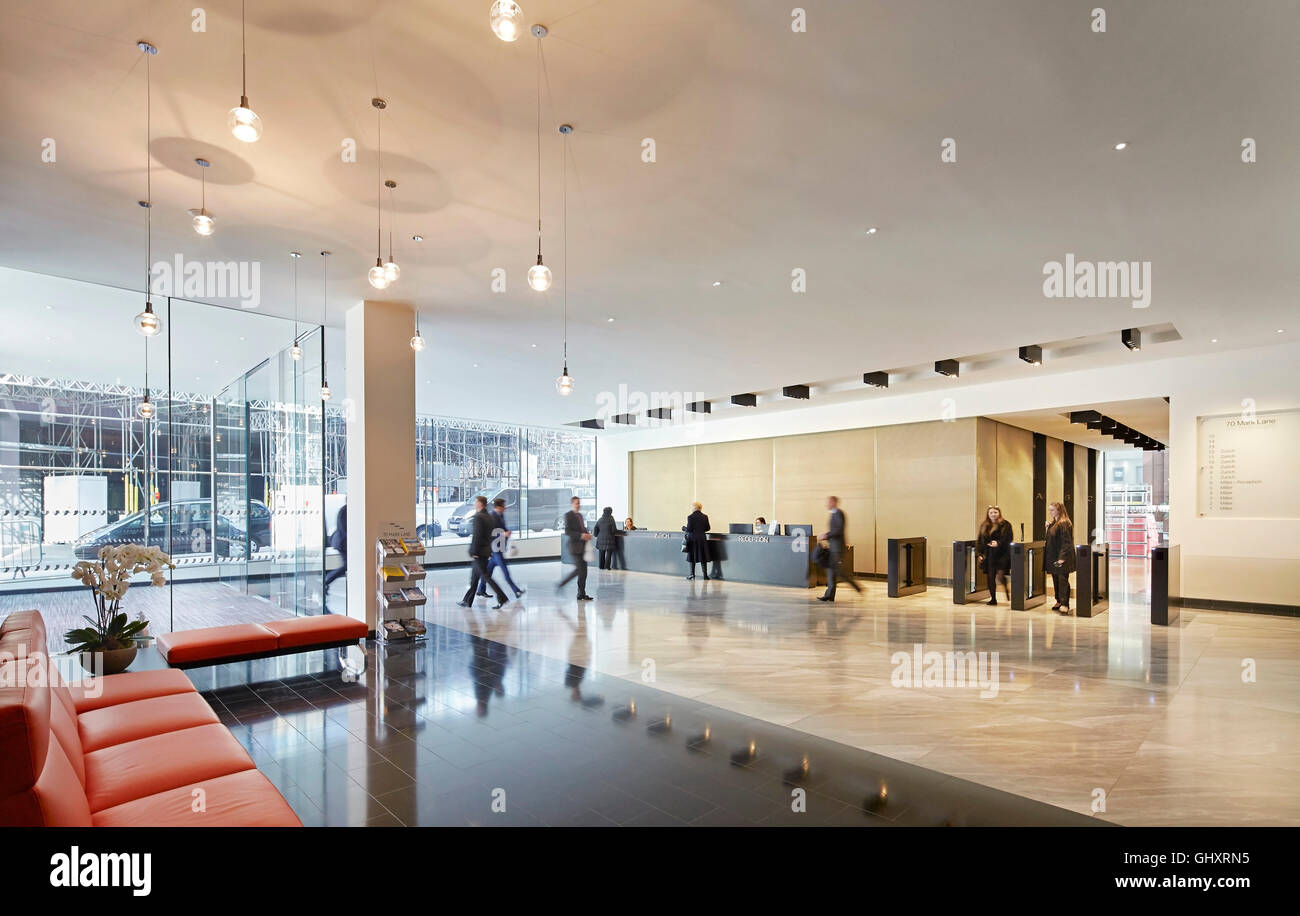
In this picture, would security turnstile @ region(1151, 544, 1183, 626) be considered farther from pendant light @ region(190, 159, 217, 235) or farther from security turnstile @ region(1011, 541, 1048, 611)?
pendant light @ region(190, 159, 217, 235)

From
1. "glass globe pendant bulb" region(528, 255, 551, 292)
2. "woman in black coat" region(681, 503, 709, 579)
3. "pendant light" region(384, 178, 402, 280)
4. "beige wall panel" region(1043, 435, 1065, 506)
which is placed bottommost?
"woman in black coat" region(681, 503, 709, 579)

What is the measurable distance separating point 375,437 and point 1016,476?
41.9 ft

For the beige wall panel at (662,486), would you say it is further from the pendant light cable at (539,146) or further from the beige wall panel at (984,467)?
the pendant light cable at (539,146)

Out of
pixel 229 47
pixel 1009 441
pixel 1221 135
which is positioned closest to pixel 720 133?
pixel 229 47

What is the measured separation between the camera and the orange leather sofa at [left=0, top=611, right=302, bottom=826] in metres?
1.84

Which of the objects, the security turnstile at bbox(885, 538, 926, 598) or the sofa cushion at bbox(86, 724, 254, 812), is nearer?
the sofa cushion at bbox(86, 724, 254, 812)

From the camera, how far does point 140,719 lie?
11.2ft

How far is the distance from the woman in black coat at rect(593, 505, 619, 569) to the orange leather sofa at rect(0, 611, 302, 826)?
1133cm

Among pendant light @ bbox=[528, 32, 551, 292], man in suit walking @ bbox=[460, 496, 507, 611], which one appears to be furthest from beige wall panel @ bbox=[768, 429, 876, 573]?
pendant light @ bbox=[528, 32, 551, 292]

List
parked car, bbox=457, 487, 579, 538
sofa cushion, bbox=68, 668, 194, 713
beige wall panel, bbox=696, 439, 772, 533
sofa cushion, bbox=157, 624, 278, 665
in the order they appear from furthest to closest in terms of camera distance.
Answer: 1. parked car, bbox=457, 487, 579, 538
2. beige wall panel, bbox=696, 439, 772, 533
3. sofa cushion, bbox=157, 624, 278, 665
4. sofa cushion, bbox=68, 668, 194, 713

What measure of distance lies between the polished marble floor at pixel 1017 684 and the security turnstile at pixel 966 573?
35 cm

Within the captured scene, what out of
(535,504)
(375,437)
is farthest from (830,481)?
(375,437)

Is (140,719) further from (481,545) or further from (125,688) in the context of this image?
(481,545)

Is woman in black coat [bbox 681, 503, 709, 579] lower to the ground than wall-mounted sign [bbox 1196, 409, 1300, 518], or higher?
lower
